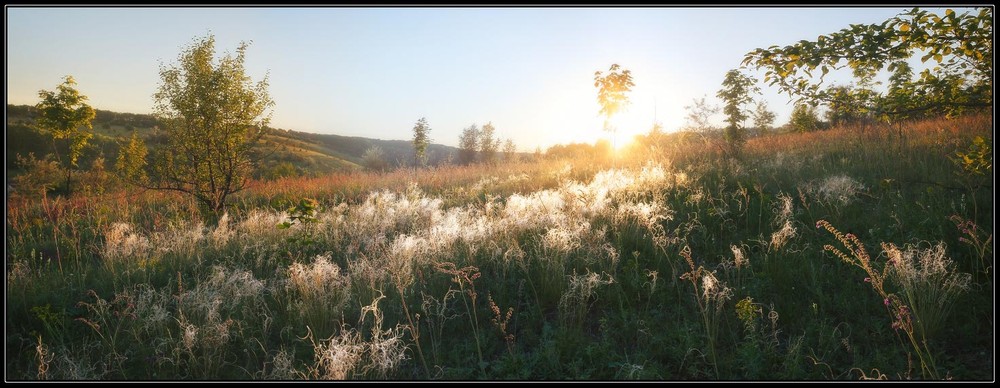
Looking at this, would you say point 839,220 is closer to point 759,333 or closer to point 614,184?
point 759,333

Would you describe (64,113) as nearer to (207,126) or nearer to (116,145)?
(207,126)

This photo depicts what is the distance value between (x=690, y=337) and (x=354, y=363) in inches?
99.2

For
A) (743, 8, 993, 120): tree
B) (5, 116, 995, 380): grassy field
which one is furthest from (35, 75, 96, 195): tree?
(743, 8, 993, 120): tree

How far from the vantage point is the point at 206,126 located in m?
10.4

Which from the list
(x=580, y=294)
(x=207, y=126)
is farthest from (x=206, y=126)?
(x=580, y=294)

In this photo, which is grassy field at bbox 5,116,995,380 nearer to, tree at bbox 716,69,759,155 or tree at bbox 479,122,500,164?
tree at bbox 716,69,759,155

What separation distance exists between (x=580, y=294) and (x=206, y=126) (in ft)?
35.4

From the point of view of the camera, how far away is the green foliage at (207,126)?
10281mm

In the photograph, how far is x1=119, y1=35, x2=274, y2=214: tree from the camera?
10.3 meters

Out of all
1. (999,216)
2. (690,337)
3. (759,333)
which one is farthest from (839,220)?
(690,337)

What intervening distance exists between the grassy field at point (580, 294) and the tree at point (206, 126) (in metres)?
3.82

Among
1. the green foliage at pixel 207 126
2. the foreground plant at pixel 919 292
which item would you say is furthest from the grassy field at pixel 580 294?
the green foliage at pixel 207 126

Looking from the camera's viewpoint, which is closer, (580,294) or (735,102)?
(580,294)

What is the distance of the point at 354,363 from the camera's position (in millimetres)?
2971
